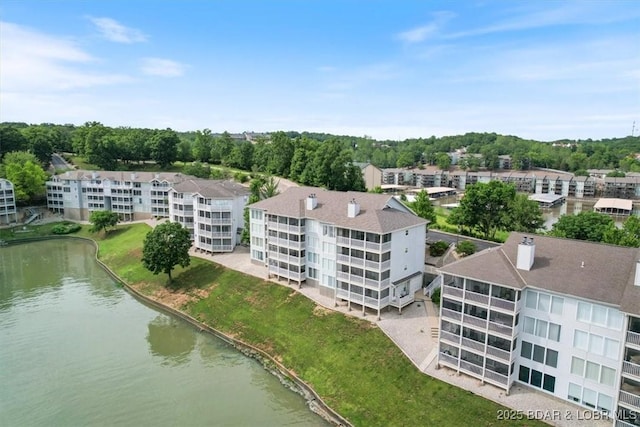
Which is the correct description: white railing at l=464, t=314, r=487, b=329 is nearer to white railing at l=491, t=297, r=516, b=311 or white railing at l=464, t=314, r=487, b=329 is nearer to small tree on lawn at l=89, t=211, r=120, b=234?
white railing at l=491, t=297, r=516, b=311

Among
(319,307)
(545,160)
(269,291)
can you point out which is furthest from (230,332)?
(545,160)

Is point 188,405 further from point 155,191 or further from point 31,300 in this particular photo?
point 155,191

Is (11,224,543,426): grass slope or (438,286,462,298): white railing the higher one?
(438,286,462,298): white railing

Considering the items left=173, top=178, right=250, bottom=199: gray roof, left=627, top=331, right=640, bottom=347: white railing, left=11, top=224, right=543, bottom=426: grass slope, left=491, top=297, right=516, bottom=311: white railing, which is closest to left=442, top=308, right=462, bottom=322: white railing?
left=491, top=297, right=516, bottom=311: white railing

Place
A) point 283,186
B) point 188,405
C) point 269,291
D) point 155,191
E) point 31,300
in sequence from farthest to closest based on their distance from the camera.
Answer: point 283,186 → point 155,191 → point 31,300 → point 269,291 → point 188,405

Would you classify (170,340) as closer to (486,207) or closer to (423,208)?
(423,208)

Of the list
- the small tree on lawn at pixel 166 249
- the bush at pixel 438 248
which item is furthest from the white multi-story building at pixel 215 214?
the bush at pixel 438 248

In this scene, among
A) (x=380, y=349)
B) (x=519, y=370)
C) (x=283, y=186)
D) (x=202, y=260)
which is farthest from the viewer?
(x=283, y=186)

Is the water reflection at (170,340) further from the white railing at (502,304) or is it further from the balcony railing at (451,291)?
the white railing at (502,304)
